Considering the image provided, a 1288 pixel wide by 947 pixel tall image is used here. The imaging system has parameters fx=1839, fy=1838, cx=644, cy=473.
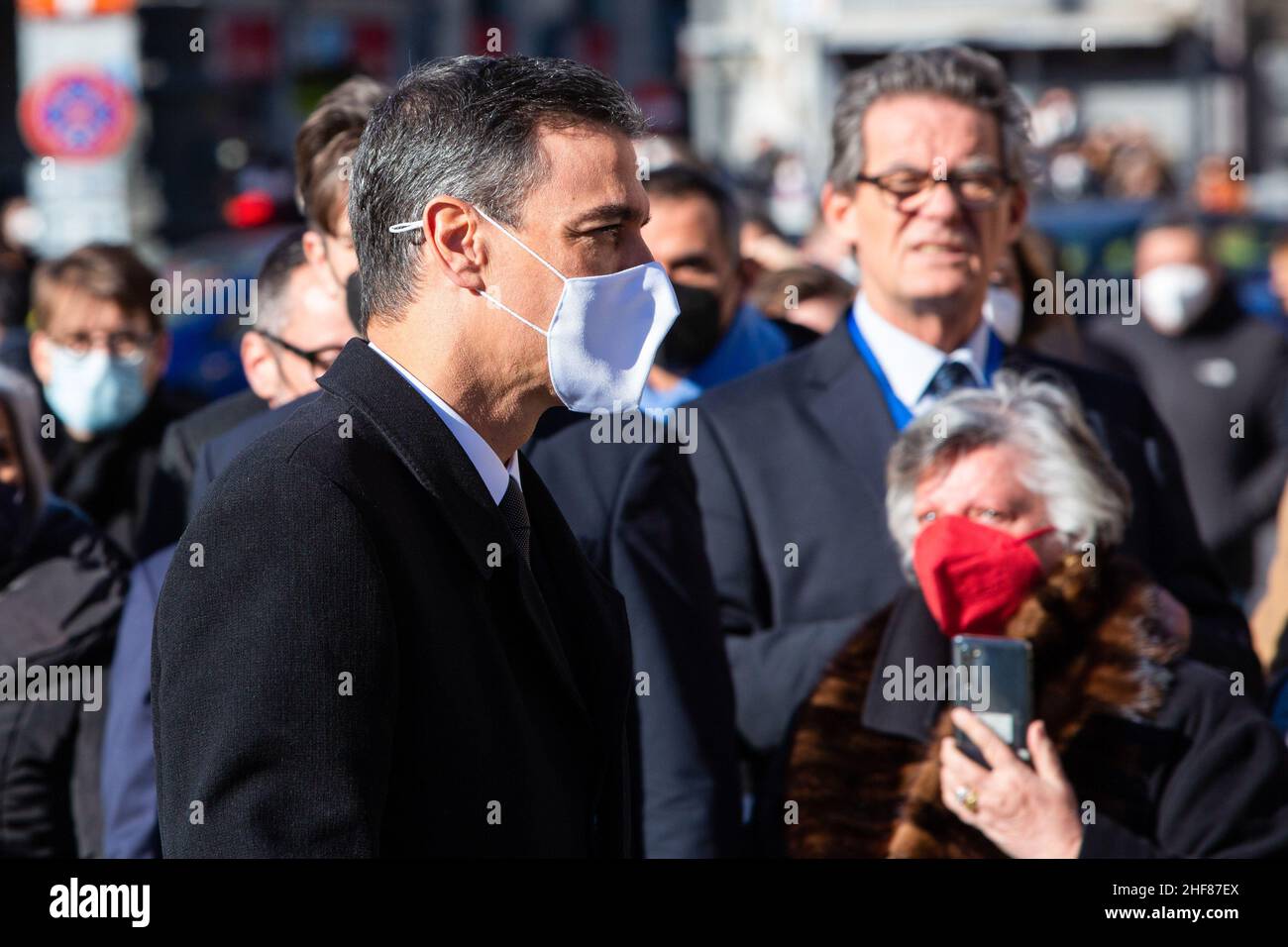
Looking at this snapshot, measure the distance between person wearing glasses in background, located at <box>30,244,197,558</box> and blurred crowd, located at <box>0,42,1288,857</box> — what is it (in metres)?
0.82

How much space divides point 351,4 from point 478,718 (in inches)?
1213

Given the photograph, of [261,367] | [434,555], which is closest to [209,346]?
[261,367]

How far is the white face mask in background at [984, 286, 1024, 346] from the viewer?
15.2 ft

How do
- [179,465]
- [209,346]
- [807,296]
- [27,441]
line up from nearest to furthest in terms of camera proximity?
[27,441] → [179,465] → [807,296] → [209,346]

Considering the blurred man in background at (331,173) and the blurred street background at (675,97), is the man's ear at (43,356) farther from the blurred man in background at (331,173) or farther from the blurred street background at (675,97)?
the blurred man in background at (331,173)

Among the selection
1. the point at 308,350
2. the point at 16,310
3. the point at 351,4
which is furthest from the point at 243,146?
the point at 308,350

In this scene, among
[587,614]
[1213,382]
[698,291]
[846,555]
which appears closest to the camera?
[587,614]

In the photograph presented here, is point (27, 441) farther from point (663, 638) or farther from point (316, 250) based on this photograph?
point (663, 638)

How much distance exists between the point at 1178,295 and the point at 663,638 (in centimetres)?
542

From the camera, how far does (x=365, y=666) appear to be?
198 cm

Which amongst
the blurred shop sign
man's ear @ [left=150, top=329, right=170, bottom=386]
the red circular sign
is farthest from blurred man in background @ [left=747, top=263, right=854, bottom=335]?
the red circular sign

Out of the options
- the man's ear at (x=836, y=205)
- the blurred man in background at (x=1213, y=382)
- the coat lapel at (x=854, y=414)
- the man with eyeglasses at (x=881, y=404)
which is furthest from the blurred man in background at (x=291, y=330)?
the blurred man in background at (x=1213, y=382)

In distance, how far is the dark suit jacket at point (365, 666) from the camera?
1.95m

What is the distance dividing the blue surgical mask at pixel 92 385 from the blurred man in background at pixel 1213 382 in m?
3.61
